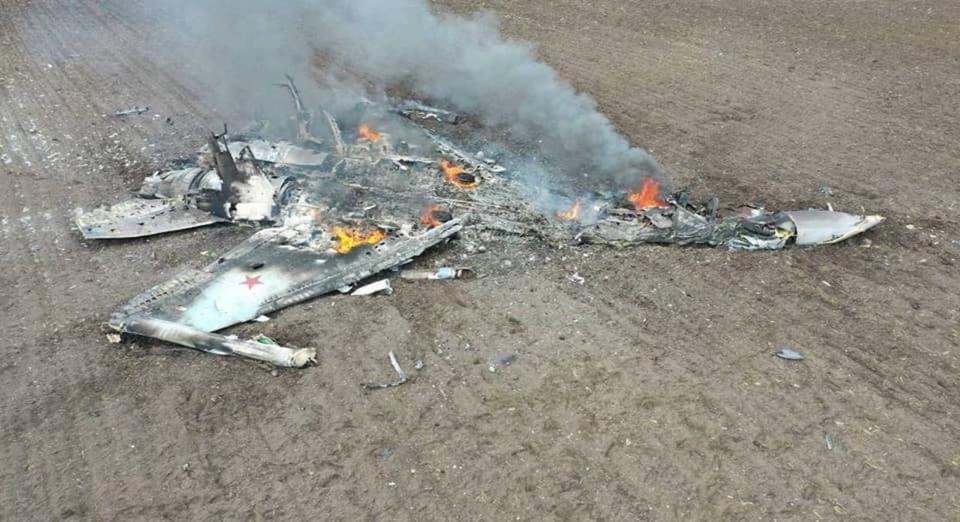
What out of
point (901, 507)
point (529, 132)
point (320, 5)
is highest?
point (320, 5)

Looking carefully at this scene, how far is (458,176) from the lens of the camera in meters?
9.06

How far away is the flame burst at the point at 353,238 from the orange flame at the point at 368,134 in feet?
7.94

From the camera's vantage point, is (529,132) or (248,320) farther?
(529,132)

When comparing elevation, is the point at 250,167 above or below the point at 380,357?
above

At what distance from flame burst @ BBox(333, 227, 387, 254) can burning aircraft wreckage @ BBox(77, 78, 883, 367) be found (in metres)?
0.01

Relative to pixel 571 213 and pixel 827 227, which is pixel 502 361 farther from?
pixel 827 227

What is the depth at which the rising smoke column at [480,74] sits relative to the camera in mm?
9695

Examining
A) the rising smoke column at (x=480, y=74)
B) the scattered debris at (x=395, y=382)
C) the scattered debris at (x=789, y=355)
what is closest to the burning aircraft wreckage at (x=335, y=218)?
the scattered debris at (x=395, y=382)

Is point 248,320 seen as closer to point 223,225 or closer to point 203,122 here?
point 223,225

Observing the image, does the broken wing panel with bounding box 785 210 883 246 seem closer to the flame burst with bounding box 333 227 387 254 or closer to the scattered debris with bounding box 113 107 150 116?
the flame burst with bounding box 333 227 387 254

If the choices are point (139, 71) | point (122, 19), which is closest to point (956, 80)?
point (139, 71)

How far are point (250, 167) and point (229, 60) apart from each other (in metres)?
5.73

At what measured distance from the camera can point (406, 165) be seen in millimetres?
9188

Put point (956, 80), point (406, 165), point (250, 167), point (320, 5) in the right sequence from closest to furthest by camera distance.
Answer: point (250, 167) → point (406, 165) → point (956, 80) → point (320, 5)
